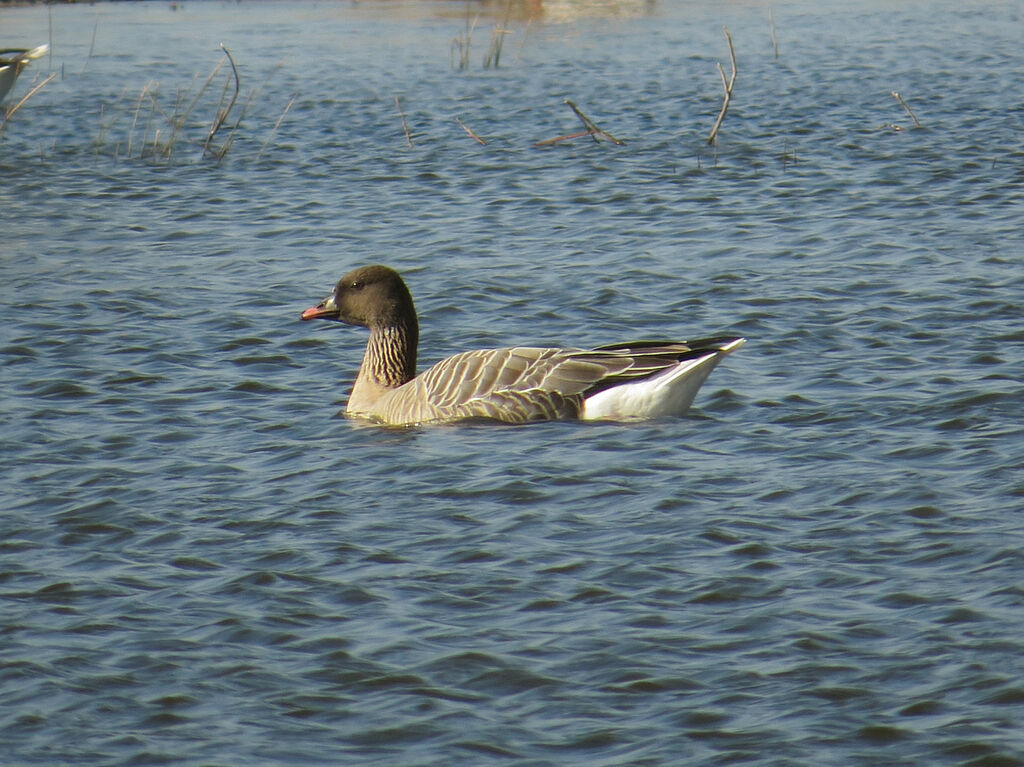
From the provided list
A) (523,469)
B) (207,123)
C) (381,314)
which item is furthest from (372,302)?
(207,123)

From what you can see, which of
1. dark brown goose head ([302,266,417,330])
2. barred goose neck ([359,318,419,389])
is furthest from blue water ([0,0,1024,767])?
dark brown goose head ([302,266,417,330])

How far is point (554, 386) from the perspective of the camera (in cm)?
1073

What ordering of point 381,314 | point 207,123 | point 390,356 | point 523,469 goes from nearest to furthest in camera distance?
point 523,469 → point 390,356 → point 381,314 → point 207,123

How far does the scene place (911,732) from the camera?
6223mm

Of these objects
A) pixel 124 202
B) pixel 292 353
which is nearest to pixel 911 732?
pixel 292 353

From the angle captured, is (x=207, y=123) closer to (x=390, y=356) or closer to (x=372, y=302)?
(x=372, y=302)

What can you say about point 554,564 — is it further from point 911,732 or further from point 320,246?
point 320,246

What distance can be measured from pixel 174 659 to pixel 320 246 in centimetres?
1068

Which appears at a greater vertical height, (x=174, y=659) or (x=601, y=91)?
(x=601, y=91)

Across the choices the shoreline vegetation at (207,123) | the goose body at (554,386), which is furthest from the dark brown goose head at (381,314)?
the shoreline vegetation at (207,123)

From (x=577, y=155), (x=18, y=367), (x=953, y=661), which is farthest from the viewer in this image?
(x=577, y=155)

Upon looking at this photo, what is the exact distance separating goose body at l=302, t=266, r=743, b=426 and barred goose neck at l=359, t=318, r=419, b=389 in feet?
0.59

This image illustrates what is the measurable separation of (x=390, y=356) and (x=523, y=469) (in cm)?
221

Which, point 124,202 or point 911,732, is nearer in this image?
point 911,732
